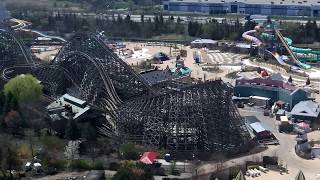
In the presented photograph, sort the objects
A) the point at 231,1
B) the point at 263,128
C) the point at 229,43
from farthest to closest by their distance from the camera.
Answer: the point at 231,1
the point at 229,43
the point at 263,128

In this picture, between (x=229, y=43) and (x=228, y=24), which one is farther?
(x=228, y=24)

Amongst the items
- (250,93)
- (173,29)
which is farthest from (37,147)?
(173,29)

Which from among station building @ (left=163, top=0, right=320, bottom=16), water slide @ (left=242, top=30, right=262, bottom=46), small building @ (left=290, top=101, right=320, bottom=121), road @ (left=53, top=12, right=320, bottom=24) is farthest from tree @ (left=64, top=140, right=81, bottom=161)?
station building @ (left=163, top=0, right=320, bottom=16)

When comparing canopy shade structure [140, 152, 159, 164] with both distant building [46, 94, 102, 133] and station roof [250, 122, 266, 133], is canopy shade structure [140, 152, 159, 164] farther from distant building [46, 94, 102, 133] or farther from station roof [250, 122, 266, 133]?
station roof [250, 122, 266, 133]

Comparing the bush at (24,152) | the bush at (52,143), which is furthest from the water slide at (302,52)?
the bush at (24,152)

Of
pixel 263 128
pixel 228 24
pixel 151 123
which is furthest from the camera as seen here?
pixel 228 24

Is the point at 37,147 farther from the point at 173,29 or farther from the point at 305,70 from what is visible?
the point at 173,29

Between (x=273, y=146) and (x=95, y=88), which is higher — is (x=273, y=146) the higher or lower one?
the lower one

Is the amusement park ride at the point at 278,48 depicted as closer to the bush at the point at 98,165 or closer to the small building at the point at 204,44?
the small building at the point at 204,44
